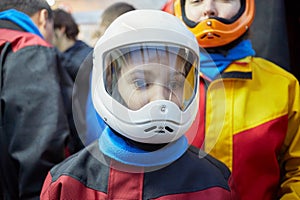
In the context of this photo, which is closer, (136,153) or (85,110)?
(136,153)

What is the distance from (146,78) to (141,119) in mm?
100

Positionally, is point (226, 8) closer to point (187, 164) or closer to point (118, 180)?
point (187, 164)

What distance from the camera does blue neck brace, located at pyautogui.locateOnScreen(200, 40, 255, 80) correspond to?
1422 millimetres

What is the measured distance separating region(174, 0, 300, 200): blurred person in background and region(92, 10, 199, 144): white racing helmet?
0.21 m

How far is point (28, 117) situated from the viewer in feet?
5.07

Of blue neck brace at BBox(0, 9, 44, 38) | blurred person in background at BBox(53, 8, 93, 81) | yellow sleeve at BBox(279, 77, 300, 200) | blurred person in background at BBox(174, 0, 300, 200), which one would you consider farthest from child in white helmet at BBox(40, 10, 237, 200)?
blurred person in background at BBox(53, 8, 93, 81)

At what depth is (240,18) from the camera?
1.53m

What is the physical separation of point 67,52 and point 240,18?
82 cm

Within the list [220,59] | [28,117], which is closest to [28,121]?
[28,117]

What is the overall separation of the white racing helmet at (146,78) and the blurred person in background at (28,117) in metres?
0.39

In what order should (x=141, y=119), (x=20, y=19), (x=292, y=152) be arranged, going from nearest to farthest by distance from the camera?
(x=141, y=119), (x=292, y=152), (x=20, y=19)

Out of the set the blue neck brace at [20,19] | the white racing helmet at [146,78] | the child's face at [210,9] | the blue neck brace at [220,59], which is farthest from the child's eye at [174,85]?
the blue neck brace at [20,19]

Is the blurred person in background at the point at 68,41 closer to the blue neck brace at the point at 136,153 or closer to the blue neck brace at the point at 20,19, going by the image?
the blue neck brace at the point at 20,19

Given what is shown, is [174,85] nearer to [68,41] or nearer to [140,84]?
[140,84]
